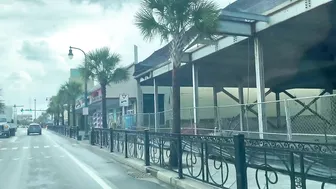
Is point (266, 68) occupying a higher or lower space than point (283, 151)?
higher

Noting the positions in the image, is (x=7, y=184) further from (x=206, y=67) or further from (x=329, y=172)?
(x=206, y=67)

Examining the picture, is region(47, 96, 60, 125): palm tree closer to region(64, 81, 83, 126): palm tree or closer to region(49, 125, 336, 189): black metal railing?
region(64, 81, 83, 126): palm tree

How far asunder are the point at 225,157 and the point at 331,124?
14.5 ft

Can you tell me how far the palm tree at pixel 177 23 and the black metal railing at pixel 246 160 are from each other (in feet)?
5.87

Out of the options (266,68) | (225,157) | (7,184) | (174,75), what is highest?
(266,68)

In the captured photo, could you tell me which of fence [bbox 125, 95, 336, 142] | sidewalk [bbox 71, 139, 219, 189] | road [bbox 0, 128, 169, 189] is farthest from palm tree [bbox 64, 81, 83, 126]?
sidewalk [bbox 71, 139, 219, 189]

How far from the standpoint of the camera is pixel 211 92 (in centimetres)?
3428

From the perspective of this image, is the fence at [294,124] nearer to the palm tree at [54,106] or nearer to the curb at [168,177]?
the curb at [168,177]

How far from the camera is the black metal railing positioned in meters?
5.04

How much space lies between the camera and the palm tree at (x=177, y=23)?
11.3m

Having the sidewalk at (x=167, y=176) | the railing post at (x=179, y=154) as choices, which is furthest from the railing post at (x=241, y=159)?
the railing post at (x=179, y=154)

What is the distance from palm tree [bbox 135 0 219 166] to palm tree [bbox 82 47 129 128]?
1448 cm

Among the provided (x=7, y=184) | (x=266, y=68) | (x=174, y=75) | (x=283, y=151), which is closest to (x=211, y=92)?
(x=266, y=68)

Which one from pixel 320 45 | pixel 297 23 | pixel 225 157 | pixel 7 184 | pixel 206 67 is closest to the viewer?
pixel 225 157
